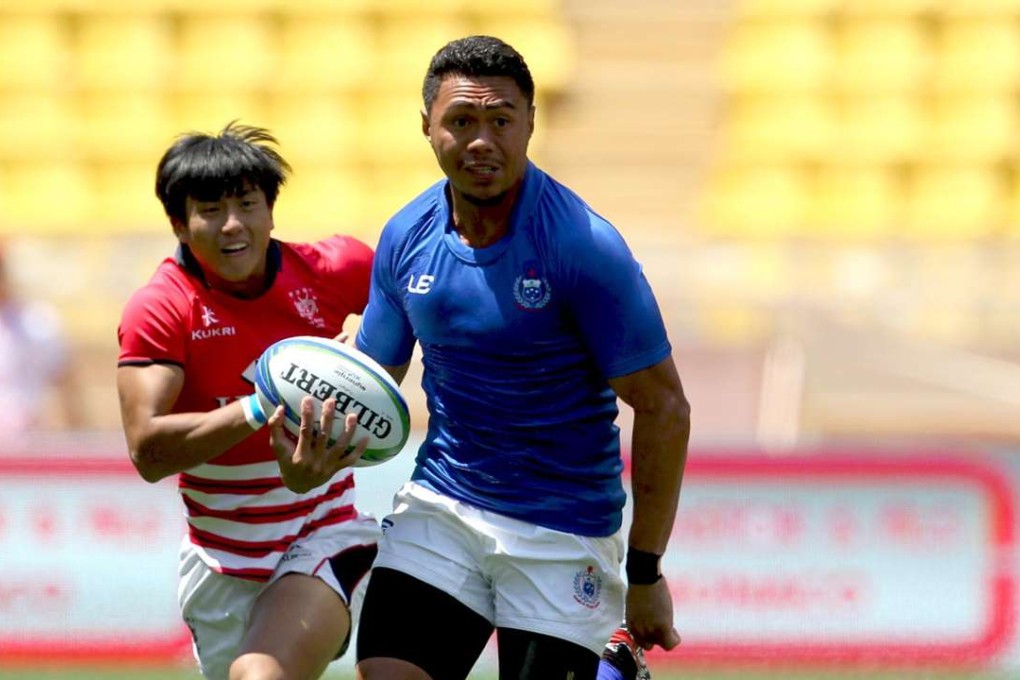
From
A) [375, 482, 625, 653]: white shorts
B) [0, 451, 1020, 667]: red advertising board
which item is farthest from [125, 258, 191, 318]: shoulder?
[0, 451, 1020, 667]: red advertising board

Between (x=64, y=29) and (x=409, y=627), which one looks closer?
(x=409, y=627)

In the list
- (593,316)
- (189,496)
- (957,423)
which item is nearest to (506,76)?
(593,316)

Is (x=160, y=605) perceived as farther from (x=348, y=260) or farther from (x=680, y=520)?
(x=348, y=260)

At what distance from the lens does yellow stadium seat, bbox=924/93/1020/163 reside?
1289cm

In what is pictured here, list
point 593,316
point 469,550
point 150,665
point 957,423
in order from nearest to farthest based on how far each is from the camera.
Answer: point 593,316, point 469,550, point 150,665, point 957,423

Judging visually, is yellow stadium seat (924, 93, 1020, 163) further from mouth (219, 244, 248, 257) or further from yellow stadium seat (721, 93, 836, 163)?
mouth (219, 244, 248, 257)

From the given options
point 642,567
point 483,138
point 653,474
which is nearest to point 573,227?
point 483,138

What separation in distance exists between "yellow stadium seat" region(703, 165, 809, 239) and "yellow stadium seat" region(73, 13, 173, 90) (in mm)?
4284

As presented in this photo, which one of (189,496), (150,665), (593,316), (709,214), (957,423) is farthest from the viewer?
(709,214)

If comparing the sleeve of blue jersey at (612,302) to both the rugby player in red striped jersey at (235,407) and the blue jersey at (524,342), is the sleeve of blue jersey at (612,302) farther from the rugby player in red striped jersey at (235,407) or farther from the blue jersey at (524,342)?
the rugby player in red striped jersey at (235,407)

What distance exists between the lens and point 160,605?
26.3 ft

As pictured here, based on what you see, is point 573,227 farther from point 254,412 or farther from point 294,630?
point 294,630

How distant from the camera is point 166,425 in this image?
4543 millimetres

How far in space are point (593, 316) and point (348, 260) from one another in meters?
1.23
